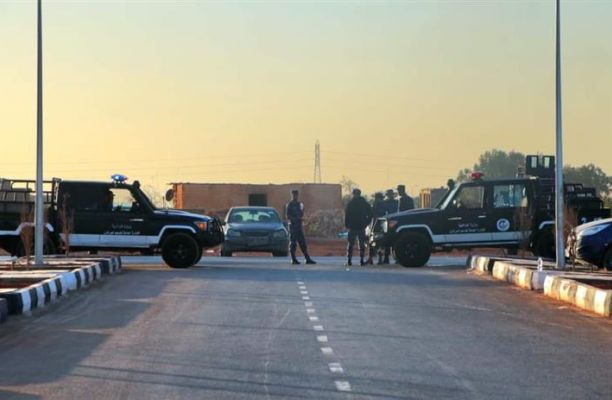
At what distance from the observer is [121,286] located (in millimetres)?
19188

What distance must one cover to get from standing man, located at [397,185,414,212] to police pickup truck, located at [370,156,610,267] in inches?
128

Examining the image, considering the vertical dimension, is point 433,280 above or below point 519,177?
below

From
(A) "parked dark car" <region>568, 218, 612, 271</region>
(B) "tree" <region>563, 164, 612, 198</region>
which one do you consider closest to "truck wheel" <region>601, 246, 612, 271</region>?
(A) "parked dark car" <region>568, 218, 612, 271</region>

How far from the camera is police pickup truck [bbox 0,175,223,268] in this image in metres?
24.8

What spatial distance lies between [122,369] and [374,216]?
18.8 metres

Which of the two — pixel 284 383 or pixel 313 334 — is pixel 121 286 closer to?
pixel 313 334

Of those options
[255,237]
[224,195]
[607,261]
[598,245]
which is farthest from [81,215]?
[224,195]

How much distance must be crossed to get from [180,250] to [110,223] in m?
1.79

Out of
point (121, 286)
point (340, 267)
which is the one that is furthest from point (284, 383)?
point (340, 267)

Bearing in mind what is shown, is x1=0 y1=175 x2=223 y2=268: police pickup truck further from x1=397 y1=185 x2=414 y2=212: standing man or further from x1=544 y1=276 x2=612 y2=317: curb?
x1=544 y1=276 x2=612 y2=317: curb

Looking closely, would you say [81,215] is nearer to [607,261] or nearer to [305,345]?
[607,261]

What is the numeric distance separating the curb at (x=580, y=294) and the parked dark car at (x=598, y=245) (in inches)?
135

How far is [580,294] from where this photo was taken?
15547 millimetres

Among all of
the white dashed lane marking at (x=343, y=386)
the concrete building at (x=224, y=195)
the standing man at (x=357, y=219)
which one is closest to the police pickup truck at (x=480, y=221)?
the standing man at (x=357, y=219)
